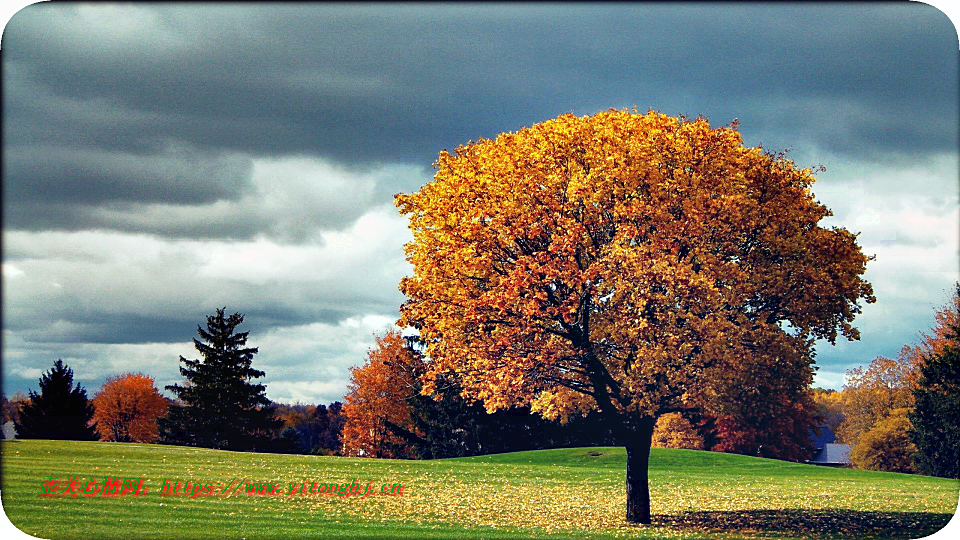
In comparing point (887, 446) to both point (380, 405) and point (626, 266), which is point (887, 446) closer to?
point (380, 405)

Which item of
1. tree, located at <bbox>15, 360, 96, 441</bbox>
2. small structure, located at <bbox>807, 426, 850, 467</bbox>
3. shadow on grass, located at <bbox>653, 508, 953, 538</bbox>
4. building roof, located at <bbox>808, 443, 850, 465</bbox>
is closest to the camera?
shadow on grass, located at <bbox>653, 508, 953, 538</bbox>

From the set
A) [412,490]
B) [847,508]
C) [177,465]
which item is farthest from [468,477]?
[847,508]

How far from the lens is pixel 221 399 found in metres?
67.8

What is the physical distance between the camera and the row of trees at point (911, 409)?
159 feet

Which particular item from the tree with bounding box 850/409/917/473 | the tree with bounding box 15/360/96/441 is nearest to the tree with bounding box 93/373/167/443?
the tree with bounding box 15/360/96/441

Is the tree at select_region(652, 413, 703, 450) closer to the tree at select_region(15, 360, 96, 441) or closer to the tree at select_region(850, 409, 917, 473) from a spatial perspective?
the tree at select_region(850, 409, 917, 473)

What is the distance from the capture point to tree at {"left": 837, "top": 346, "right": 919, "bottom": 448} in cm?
6325

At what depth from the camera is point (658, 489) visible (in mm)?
37969

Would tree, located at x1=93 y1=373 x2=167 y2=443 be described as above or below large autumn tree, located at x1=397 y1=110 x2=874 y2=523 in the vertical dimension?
below

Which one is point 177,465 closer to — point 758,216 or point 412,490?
point 412,490

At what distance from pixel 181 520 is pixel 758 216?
64.6 feet

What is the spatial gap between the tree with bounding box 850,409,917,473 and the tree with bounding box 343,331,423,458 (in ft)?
115

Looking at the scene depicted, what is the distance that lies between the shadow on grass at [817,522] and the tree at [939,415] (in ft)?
65.2

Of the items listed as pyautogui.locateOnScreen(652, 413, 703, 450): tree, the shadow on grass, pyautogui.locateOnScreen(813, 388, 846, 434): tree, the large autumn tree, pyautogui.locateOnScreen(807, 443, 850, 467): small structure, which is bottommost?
pyautogui.locateOnScreen(807, 443, 850, 467): small structure
